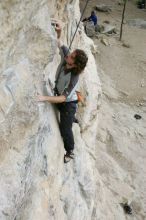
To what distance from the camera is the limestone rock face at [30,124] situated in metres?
5.00

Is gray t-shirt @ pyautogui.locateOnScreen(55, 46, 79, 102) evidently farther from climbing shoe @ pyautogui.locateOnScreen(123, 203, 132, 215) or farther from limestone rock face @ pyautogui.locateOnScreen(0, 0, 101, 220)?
climbing shoe @ pyautogui.locateOnScreen(123, 203, 132, 215)

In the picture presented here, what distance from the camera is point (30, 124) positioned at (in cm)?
557

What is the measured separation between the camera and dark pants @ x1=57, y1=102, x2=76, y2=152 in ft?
21.2

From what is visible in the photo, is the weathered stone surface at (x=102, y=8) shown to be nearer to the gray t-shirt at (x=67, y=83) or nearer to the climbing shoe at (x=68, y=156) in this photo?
the climbing shoe at (x=68, y=156)

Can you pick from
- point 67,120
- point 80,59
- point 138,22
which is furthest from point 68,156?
point 138,22

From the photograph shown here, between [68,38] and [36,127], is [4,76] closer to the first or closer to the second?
[36,127]

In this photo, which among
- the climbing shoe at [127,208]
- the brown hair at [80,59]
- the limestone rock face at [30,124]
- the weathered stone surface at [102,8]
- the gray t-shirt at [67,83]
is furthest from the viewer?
the weathered stone surface at [102,8]

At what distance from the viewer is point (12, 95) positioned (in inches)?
203

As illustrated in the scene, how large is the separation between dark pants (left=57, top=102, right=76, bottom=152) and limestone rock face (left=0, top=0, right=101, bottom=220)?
0.11 metres

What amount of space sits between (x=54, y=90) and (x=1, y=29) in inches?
72.5

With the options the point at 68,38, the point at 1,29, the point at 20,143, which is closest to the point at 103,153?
the point at 68,38

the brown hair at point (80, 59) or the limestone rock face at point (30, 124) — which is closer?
the limestone rock face at point (30, 124)

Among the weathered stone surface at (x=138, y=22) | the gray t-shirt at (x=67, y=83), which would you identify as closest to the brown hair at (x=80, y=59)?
the gray t-shirt at (x=67, y=83)

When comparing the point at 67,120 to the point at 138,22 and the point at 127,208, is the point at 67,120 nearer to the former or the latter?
Result: the point at 127,208
